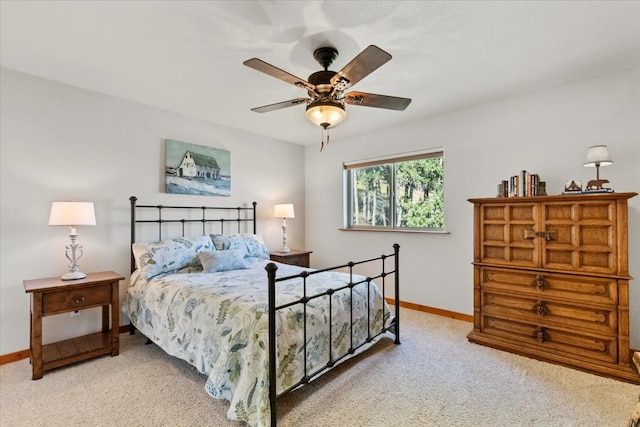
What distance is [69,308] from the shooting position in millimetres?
2480

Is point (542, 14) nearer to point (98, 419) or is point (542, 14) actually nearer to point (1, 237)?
point (98, 419)

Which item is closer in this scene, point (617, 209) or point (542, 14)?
point (542, 14)

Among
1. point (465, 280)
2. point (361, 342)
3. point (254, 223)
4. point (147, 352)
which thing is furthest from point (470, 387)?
point (254, 223)

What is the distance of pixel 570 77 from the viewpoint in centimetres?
273

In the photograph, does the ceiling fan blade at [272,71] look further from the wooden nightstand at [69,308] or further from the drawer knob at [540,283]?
the drawer knob at [540,283]

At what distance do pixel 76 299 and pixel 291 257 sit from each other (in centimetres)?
235

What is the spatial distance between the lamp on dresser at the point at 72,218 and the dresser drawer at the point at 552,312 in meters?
3.69

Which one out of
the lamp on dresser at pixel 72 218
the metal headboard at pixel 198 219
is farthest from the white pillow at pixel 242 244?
the lamp on dresser at pixel 72 218

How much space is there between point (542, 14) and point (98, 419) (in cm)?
369

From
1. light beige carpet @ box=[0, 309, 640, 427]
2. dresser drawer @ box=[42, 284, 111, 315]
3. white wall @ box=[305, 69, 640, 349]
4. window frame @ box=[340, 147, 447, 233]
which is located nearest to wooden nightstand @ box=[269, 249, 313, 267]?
white wall @ box=[305, 69, 640, 349]

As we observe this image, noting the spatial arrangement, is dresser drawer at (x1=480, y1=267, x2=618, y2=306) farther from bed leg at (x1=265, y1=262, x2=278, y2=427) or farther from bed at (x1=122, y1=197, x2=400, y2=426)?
bed leg at (x1=265, y1=262, x2=278, y2=427)

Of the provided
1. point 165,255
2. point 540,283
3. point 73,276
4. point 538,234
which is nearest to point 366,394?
point 540,283

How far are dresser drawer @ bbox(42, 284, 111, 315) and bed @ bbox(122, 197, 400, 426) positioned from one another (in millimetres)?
279

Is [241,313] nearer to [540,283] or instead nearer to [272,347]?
[272,347]
